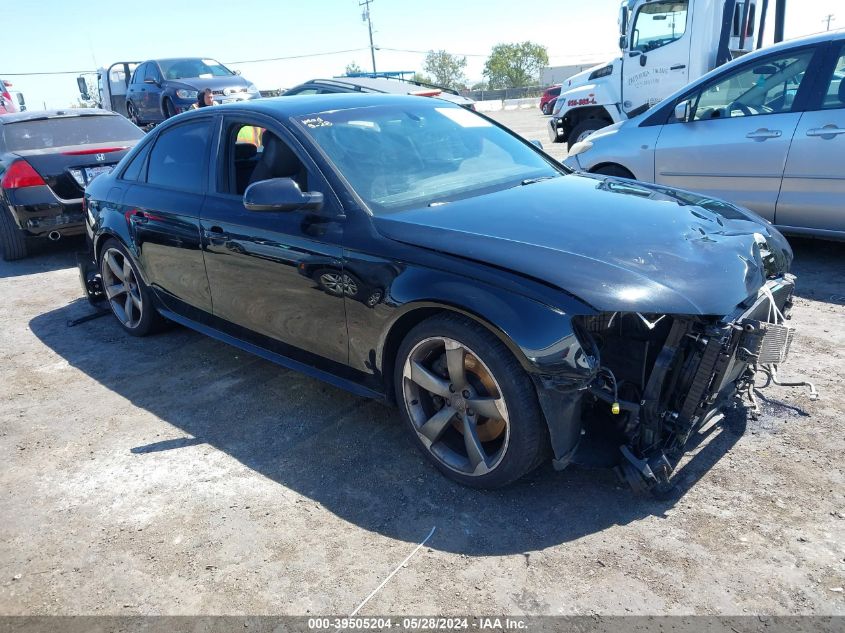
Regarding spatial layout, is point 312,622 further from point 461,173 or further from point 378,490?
point 461,173

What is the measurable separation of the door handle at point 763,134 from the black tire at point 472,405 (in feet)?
13.8

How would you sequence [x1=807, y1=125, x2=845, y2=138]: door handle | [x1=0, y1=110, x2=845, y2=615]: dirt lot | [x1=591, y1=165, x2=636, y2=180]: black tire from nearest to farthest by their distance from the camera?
1. [x1=0, y1=110, x2=845, y2=615]: dirt lot
2. [x1=807, y1=125, x2=845, y2=138]: door handle
3. [x1=591, y1=165, x2=636, y2=180]: black tire

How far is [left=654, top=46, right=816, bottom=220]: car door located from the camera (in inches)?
219

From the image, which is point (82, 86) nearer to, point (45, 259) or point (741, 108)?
point (45, 259)

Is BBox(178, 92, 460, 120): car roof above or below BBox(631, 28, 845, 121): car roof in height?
below

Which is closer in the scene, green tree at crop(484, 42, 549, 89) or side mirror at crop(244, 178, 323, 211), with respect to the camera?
side mirror at crop(244, 178, 323, 211)

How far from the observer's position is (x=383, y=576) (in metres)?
2.49

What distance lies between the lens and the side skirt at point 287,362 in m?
3.34

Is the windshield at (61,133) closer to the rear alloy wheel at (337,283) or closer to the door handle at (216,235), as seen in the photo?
the door handle at (216,235)


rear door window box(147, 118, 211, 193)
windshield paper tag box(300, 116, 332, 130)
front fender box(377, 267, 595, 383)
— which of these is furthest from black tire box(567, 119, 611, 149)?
front fender box(377, 267, 595, 383)

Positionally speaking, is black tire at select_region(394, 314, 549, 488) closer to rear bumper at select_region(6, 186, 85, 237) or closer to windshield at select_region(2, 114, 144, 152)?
rear bumper at select_region(6, 186, 85, 237)

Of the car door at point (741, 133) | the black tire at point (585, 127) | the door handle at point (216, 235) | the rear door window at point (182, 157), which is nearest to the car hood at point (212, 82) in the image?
the black tire at point (585, 127)

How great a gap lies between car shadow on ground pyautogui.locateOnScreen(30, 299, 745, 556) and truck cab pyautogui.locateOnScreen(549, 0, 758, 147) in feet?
21.4

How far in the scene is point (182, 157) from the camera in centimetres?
432
